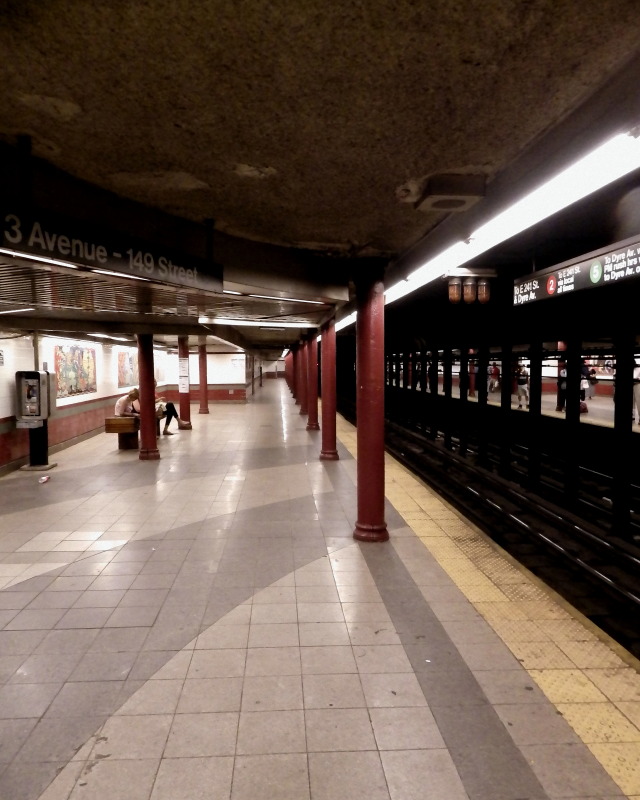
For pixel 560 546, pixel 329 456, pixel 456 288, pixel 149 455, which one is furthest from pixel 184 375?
pixel 560 546

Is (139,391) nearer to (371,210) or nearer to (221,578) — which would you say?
(221,578)

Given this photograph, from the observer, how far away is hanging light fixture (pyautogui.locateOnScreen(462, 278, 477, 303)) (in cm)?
637

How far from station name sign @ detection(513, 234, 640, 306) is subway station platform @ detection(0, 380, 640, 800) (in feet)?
7.84

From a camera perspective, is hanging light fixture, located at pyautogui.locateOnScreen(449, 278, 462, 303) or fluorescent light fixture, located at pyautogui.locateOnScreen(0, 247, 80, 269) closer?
fluorescent light fixture, located at pyautogui.locateOnScreen(0, 247, 80, 269)

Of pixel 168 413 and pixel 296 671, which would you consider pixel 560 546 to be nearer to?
pixel 296 671

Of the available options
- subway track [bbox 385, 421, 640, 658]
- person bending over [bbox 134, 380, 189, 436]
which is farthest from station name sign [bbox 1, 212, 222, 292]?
person bending over [bbox 134, 380, 189, 436]

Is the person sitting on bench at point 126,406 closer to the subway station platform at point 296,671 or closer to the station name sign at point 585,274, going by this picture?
the subway station platform at point 296,671

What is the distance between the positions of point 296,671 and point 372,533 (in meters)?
2.37

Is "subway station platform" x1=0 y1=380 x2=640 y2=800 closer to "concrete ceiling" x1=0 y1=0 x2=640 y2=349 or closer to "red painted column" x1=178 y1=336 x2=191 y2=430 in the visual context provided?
"concrete ceiling" x1=0 y1=0 x2=640 y2=349

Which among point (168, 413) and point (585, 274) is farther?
point (168, 413)

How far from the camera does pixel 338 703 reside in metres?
2.78

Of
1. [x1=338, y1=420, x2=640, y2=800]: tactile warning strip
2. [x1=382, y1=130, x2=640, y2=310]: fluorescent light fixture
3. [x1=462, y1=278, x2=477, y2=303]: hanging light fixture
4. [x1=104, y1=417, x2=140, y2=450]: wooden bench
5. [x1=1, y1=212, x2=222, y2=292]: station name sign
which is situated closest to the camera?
[x1=382, y1=130, x2=640, y2=310]: fluorescent light fixture

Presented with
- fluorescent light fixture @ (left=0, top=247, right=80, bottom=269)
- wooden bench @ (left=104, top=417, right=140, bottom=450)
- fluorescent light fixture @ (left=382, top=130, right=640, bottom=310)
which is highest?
fluorescent light fixture @ (left=382, top=130, right=640, bottom=310)

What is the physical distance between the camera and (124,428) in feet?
35.2
